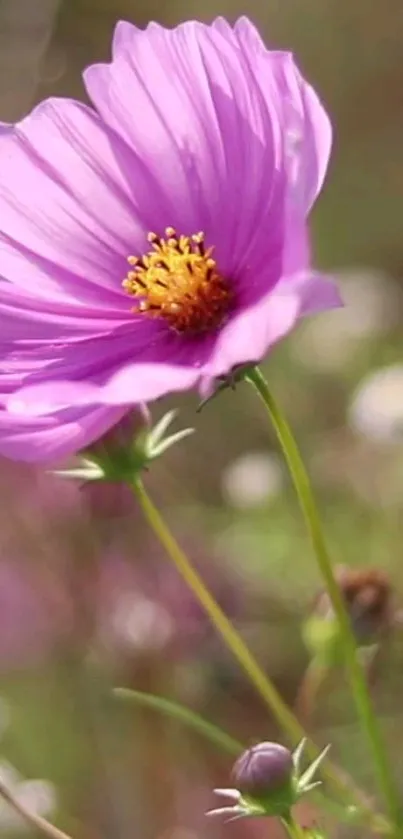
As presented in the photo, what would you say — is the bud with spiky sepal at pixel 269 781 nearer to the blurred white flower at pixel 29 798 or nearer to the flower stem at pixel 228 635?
the flower stem at pixel 228 635

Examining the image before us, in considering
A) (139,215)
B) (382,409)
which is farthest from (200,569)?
(139,215)

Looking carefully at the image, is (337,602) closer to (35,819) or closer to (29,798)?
(35,819)

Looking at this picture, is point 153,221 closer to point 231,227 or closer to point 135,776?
point 231,227

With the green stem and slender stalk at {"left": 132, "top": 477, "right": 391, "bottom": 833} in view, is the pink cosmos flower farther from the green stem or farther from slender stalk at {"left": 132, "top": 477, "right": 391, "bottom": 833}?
the green stem

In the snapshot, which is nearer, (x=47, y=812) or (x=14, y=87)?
(x=47, y=812)

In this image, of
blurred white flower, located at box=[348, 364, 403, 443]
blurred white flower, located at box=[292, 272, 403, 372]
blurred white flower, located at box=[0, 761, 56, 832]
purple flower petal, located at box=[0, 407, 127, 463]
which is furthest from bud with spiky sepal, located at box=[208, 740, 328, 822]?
blurred white flower, located at box=[292, 272, 403, 372]

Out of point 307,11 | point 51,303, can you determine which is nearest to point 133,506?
point 51,303

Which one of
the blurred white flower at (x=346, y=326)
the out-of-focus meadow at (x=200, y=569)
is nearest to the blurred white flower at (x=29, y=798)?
the out-of-focus meadow at (x=200, y=569)
